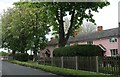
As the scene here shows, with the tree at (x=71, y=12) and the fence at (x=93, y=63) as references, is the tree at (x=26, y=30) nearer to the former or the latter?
the tree at (x=71, y=12)

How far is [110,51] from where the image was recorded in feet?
195

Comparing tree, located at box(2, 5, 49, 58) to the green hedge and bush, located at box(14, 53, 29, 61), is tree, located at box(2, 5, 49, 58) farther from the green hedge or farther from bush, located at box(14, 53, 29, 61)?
the green hedge

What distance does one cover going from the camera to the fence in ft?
73.2

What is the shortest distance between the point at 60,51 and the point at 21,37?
39.7 m

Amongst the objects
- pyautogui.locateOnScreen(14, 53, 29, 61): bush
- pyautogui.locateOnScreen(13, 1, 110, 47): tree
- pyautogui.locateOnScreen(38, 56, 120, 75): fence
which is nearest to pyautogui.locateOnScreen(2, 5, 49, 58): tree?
pyautogui.locateOnScreen(14, 53, 29, 61): bush

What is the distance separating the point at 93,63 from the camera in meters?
26.4

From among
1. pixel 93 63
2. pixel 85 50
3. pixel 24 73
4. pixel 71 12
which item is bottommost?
pixel 24 73

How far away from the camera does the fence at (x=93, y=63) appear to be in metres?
22.3

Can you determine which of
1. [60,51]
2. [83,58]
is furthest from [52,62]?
[83,58]

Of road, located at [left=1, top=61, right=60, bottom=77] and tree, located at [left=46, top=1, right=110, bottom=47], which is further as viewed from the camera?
tree, located at [left=46, top=1, right=110, bottom=47]

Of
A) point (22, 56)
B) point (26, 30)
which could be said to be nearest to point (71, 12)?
point (26, 30)

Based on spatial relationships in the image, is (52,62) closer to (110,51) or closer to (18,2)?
(18,2)

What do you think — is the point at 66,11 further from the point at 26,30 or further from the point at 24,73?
the point at 26,30

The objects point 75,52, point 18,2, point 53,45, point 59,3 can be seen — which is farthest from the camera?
point 53,45
